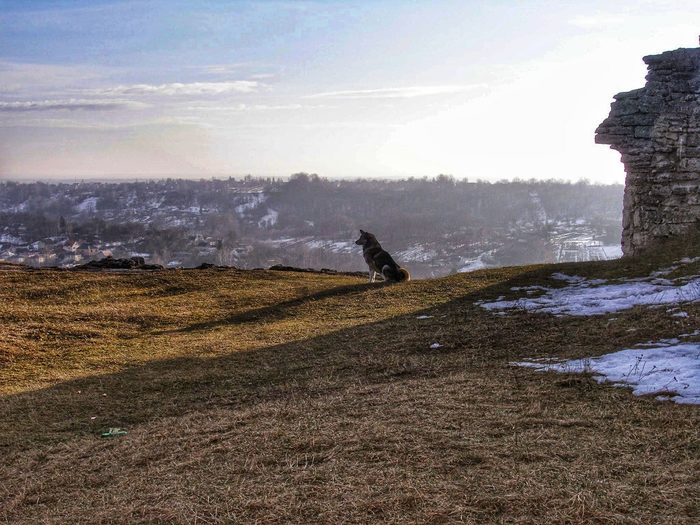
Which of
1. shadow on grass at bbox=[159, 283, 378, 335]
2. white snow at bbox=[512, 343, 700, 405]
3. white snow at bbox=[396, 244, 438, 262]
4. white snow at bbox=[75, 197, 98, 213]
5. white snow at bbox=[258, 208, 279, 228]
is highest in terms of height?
white snow at bbox=[75, 197, 98, 213]

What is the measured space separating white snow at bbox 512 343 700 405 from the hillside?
125 millimetres

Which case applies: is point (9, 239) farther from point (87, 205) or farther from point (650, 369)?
point (650, 369)

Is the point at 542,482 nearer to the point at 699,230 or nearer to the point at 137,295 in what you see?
the point at 137,295

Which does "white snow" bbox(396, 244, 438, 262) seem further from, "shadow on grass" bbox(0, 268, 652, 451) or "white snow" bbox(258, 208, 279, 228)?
"shadow on grass" bbox(0, 268, 652, 451)

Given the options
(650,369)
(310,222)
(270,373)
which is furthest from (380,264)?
(310,222)

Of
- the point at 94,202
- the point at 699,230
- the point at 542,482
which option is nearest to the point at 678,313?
the point at 542,482

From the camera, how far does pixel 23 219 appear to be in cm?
8256

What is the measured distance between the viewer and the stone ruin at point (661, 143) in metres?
19.0

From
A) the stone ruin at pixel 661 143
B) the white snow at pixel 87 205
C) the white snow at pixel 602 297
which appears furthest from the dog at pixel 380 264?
the white snow at pixel 87 205

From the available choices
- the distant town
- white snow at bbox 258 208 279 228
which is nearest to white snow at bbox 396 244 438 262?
the distant town

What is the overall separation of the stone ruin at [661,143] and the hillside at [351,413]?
3.98 meters

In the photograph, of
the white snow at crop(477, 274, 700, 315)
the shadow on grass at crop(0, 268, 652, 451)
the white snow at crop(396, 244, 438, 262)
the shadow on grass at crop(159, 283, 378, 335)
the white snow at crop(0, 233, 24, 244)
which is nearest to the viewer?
the shadow on grass at crop(0, 268, 652, 451)

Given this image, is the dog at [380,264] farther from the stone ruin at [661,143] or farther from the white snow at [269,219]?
the white snow at [269,219]

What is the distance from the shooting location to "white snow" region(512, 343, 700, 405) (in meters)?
6.69
